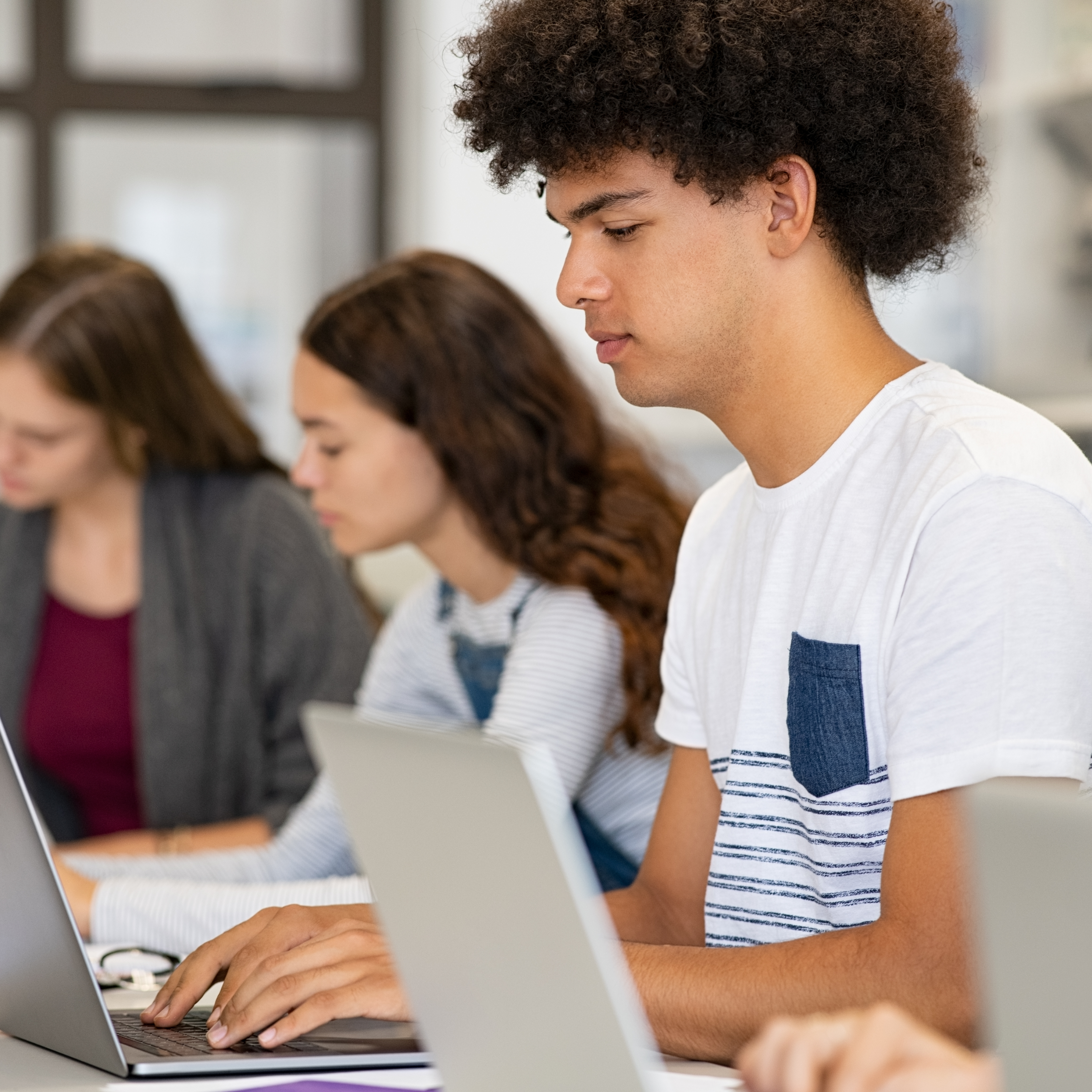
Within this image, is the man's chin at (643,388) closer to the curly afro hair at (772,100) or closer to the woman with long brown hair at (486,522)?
the curly afro hair at (772,100)

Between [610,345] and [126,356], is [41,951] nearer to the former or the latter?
[610,345]

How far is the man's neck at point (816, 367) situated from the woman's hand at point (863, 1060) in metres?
0.57

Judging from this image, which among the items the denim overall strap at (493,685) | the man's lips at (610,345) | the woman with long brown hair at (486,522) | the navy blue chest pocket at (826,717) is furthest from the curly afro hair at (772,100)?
the denim overall strap at (493,685)

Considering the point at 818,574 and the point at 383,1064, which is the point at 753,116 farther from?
the point at 383,1064

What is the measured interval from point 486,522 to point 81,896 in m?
0.53

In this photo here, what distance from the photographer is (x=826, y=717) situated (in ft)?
3.34

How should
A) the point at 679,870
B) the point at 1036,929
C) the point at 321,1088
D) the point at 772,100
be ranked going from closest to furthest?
1. the point at 1036,929
2. the point at 321,1088
3. the point at 772,100
4. the point at 679,870

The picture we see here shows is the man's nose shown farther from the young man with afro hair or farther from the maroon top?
the maroon top

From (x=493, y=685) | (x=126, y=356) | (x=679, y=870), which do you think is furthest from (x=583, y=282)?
(x=126, y=356)

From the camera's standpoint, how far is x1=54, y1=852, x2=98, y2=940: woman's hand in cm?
140

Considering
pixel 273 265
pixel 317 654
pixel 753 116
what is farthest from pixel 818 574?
pixel 273 265

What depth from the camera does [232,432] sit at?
91.4 inches

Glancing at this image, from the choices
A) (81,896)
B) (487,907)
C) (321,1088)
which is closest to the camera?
(487,907)

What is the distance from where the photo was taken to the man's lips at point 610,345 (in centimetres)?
111
